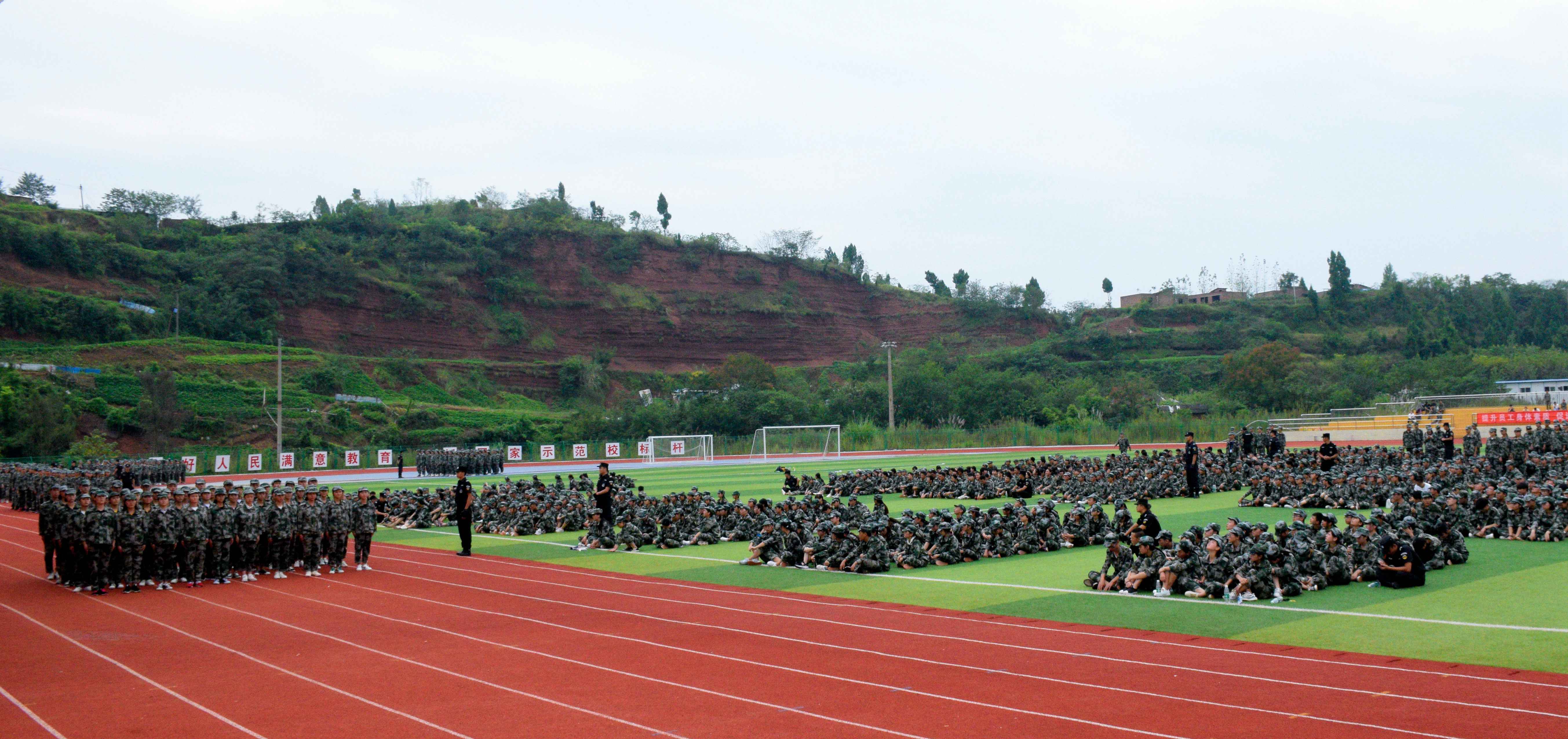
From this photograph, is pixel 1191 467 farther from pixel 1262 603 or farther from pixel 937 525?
pixel 1262 603

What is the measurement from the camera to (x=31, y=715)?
349 inches

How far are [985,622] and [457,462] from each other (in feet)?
146

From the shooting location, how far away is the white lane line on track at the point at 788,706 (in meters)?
7.92

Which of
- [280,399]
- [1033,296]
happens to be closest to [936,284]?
[1033,296]

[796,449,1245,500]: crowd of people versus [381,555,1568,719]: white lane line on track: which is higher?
[796,449,1245,500]: crowd of people

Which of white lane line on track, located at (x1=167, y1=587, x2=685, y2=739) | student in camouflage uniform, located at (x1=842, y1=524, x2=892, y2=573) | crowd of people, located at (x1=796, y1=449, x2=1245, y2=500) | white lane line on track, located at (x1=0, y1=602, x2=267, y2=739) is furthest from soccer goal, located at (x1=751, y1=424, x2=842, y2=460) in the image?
white lane line on track, located at (x1=0, y1=602, x2=267, y2=739)

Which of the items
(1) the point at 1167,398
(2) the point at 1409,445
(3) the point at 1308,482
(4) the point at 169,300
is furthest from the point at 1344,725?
(4) the point at 169,300

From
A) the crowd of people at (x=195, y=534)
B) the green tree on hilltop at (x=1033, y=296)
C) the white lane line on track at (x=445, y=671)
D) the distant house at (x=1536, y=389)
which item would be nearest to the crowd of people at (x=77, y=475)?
the crowd of people at (x=195, y=534)

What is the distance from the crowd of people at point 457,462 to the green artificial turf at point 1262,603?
105 ft

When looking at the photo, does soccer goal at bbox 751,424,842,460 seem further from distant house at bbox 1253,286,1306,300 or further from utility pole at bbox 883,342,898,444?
distant house at bbox 1253,286,1306,300

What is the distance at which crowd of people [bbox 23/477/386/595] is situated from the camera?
16.0m

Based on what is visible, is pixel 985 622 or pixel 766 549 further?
pixel 766 549

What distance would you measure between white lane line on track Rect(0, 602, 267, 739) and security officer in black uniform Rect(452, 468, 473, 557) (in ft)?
22.9

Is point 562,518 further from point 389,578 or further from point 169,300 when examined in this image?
point 169,300
